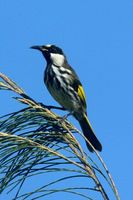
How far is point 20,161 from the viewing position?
76.0 inches

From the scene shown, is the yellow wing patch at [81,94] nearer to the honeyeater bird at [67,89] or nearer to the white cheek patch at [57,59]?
the honeyeater bird at [67,89]

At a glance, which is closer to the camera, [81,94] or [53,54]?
[81,94]

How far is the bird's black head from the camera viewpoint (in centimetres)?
571

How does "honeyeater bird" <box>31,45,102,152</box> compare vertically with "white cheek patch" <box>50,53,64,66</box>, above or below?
below

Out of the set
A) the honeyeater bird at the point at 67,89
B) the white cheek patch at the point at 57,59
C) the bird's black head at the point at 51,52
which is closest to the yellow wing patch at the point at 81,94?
the honeyeater bird at the point at 67,89

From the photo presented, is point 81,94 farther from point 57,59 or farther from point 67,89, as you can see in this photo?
point 57,59

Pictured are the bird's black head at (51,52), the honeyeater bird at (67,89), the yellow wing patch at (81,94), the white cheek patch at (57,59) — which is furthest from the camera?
the bird's black head at (51,52)

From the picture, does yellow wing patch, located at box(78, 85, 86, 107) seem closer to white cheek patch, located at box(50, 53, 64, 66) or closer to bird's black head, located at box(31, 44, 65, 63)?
white cheek patch, located at box(50, 53, 64, 66)

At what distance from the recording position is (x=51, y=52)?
584 centimetres

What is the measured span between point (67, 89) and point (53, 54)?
2.33ft

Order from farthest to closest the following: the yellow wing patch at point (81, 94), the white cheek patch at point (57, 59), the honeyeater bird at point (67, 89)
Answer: the white cheek patch at point (57, 59) < the yellow wing patch at point (81, 94) < the honeyeater bird at point (67, 89)

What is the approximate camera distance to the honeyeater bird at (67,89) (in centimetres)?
506

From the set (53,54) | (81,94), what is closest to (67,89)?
(81,94)

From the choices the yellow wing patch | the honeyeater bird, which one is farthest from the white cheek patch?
the yellow wing patch
